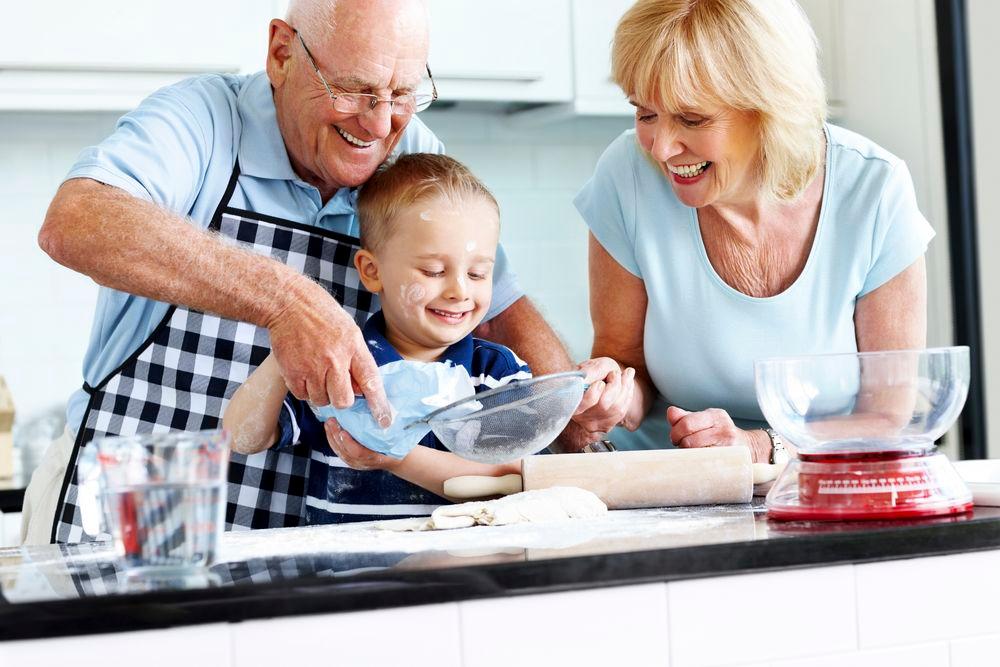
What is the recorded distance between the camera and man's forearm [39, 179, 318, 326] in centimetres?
125

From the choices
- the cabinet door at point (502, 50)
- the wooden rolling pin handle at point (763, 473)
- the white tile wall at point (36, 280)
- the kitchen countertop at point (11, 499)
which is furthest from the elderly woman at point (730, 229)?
the white tile wall at point (36, 280)

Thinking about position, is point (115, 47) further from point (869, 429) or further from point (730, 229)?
point (869, 429)

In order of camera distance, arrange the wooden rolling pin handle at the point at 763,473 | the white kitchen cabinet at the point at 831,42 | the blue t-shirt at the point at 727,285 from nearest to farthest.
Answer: the wooden rolling pin handle at the point at 763,473
the blue t-shirt at the point at 727,285
the white kitchen cabinet at the point at 831,42

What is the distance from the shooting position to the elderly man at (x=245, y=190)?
4.86 feet

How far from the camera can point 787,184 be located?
162cm

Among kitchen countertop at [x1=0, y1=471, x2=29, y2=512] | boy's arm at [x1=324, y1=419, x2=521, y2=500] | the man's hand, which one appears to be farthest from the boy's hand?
kitchen countertop at [x1=0, y1=471, x2=29, y2=512]

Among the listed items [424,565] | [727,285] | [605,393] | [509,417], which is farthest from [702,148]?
[424,565]

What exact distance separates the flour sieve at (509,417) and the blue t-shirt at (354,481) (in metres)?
0.24

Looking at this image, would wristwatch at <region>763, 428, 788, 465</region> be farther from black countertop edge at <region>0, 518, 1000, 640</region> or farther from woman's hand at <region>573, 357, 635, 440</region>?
black countertop edge at <region>0, 518, 1000, 640</region>

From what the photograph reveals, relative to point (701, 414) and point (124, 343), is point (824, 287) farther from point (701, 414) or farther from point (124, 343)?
point (124, 343)

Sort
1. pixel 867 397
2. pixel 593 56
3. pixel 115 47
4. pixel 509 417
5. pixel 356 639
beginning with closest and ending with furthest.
→ pixel 356 639
pixel 867 397
pixel 509 417
pixel 115 47
pixel 593 56

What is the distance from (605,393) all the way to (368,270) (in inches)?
14.5

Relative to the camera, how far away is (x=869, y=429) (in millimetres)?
1019

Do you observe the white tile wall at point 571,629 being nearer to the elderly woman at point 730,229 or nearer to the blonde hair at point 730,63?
the elderly woman at point 730,229
